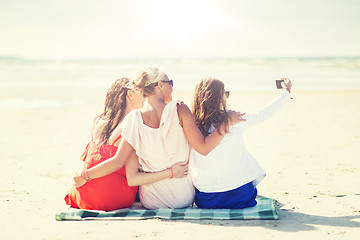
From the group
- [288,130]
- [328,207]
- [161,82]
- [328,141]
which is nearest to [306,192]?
[328,207]

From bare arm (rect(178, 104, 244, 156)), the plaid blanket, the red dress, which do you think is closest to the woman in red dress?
the red dress

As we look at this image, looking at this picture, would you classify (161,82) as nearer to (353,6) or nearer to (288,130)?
(288,130)

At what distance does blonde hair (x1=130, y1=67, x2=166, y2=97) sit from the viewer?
373cm

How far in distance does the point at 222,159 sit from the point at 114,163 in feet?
2.96

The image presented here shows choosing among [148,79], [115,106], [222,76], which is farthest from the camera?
[222,76]

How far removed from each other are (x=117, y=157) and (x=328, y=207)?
6.40 feet

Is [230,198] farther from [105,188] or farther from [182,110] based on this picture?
[105,188]

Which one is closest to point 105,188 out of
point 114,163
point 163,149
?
point 114,163

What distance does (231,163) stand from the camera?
3.87 m

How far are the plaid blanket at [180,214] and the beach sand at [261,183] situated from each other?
3.0 inches

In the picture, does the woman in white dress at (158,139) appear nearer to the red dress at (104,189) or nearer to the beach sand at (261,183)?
the red dress at (104,189)

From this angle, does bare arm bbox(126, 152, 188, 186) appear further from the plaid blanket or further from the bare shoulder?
the bare shoulder

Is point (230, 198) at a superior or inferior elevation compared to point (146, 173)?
inferior

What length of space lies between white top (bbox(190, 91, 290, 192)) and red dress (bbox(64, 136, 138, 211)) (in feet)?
2.31
